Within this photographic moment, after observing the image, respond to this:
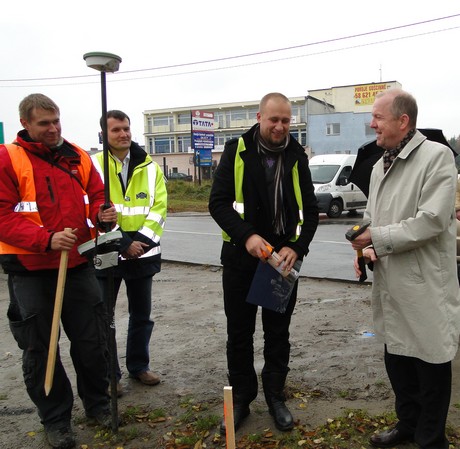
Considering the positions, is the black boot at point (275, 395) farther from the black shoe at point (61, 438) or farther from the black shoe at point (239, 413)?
the black shoe at point (61, 438)

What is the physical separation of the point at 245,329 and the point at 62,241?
1.35 metres

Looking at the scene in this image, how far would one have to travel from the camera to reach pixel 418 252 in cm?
277

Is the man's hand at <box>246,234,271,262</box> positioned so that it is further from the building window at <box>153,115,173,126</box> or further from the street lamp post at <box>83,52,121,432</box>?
the building window at <box>153,115,173,126</box>

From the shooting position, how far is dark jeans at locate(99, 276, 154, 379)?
13.2ft

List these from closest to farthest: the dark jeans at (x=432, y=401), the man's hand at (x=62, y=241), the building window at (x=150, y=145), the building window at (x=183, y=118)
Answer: the dark jeans at (x=432, y=401) < the man's hand at (x=62, y=241) < the building window at (x=183, y=118) < the building window at (x=150, y=145)

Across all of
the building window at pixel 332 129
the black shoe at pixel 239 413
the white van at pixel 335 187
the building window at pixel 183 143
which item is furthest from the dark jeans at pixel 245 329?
the building window at pixel 183 143

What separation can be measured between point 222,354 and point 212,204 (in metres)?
1.93

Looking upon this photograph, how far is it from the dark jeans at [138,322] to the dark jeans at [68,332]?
470mm

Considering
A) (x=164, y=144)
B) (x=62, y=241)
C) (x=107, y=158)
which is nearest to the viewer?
(x=62, y=241)

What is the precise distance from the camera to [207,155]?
32.8m

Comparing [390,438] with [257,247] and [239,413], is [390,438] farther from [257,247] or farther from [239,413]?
[257,247]

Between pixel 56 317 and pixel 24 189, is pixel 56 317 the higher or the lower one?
the lower one

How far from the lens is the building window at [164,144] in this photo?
7625 centimetres

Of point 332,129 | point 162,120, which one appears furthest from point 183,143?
point 332,129
